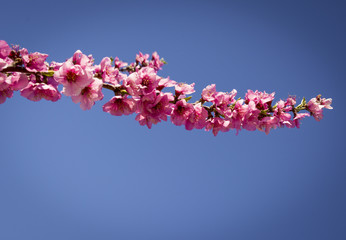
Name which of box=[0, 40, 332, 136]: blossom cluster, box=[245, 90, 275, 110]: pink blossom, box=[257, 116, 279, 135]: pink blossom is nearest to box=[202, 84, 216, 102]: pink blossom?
box=[0, 40, 332, 136]: blossom cluster

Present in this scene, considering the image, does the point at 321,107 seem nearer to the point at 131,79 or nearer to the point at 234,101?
the point at 234,101

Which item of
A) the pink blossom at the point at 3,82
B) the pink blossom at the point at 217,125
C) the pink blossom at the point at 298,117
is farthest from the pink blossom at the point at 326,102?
the pink blossom at the point at 3,82

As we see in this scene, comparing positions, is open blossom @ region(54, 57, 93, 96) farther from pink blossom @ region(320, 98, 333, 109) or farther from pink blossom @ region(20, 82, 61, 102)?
pink blossom @ region(320, 98, 333, 109)

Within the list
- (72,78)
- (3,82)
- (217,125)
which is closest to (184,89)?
(217,125)

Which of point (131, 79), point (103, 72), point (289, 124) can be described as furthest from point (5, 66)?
point (289, 124)

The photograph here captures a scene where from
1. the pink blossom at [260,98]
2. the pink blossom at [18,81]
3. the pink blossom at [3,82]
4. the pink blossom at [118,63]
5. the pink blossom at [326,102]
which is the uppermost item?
the pink blossom at [118,63]

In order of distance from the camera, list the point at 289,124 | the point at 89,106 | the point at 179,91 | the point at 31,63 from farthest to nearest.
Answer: the point at 289,124 < the point at 179,91 < the point at 89,106 < the point at 31,63

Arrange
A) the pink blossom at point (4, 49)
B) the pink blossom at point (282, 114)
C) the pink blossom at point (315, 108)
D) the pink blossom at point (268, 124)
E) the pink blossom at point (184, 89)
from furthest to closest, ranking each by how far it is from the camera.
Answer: the pink blossom at point (315, 108)
the pink blossom at point (282, 114)
the pink blossom at point (268, 124)
the pink blossom at point (184, 89)
the pink blossom at point (4, 49)

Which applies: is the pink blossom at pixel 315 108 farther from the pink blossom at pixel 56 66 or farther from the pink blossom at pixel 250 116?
the pink blossom at pixel 56 66
